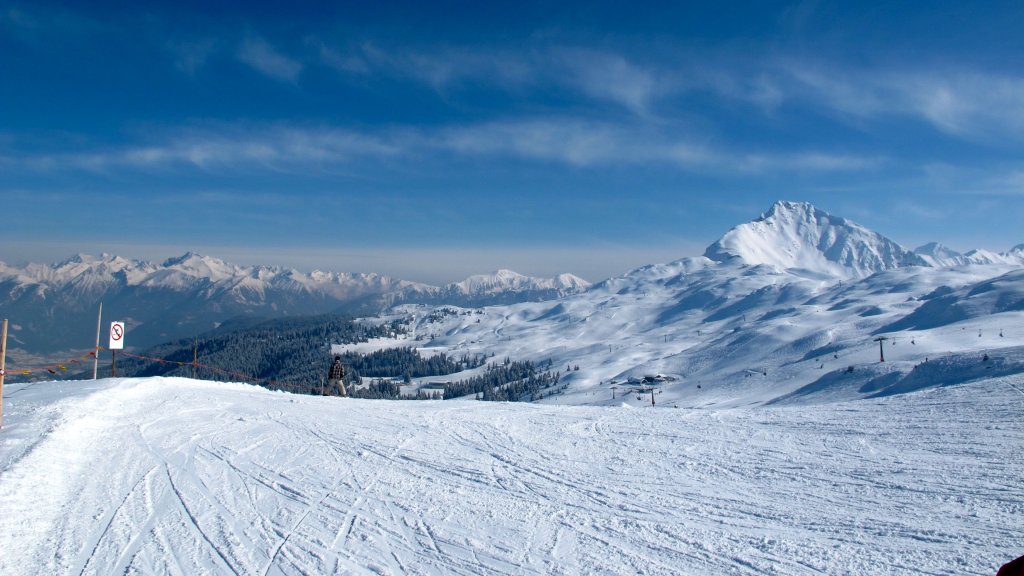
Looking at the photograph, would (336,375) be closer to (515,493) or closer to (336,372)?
(336,372)

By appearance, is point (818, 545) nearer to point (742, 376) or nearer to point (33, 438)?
point (33, 438)

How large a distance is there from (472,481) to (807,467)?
6.34 m

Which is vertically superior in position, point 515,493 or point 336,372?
point 336,372

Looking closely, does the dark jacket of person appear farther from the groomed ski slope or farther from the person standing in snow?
Answer: the groomed ski slope

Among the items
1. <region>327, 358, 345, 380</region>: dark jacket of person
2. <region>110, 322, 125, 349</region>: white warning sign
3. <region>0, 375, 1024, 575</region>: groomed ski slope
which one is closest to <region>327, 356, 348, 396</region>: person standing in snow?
<region>327, 358, 345, 380</region>: dark jacket of person

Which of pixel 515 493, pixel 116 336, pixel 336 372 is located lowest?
pixel 515 493

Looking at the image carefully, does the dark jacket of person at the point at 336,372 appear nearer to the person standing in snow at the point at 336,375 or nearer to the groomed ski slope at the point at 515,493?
the person standing in snow at the point at 336,375

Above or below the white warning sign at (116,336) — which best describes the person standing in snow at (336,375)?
below

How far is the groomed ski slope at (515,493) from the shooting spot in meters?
6.69


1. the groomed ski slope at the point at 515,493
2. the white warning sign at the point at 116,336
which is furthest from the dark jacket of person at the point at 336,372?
the groomed ski slope at the point at 515,493

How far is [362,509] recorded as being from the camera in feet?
27.5

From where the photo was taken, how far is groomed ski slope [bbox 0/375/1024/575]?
6.69m

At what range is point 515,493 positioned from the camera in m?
9.23

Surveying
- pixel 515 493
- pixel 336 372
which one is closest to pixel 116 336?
pixel 336 372
